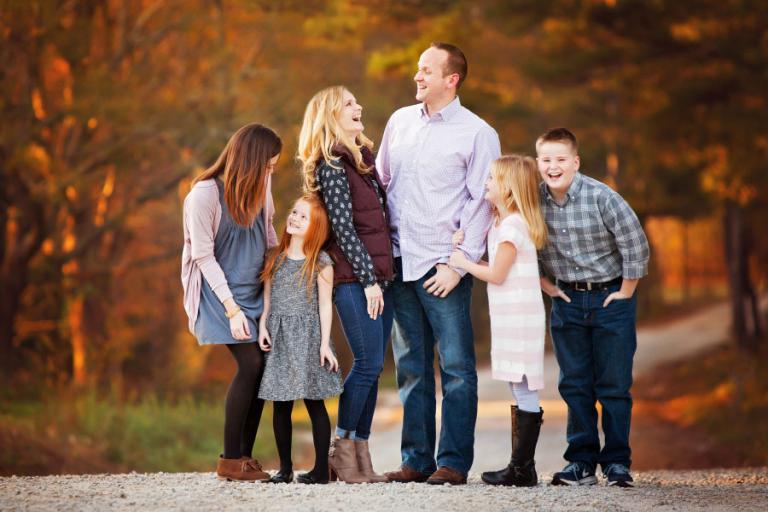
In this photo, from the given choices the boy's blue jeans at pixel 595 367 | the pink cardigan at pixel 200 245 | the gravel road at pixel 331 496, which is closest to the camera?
the gravel road at pixel 331 496

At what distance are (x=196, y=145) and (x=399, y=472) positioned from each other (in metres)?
8.18

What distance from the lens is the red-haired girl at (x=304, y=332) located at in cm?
519

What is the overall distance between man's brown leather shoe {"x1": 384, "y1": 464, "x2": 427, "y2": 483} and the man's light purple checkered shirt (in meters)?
1.01

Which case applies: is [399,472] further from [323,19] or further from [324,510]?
[323,19]

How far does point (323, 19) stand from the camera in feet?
42.6

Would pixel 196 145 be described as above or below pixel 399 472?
above

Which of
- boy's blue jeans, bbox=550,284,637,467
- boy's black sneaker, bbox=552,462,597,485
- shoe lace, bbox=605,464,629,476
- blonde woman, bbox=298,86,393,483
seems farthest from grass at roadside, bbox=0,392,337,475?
shoe lace, bbox=605,464,629,476

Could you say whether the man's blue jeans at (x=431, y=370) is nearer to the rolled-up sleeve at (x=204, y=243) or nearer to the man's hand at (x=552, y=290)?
the man's hand at (x=552, y=290)

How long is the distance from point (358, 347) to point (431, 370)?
548mm

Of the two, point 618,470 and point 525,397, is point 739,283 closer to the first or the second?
point 618,470

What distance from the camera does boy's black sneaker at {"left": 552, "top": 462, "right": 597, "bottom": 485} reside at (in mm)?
5539

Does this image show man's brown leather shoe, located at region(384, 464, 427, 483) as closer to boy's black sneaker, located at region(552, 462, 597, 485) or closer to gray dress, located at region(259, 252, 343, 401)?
gray dress, located at region(259, 252, 343, 401)

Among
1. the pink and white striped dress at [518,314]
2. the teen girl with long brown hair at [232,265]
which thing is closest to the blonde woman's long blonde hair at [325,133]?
the teen girl with long brown hair at [232,265]

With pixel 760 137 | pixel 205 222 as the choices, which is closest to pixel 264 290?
pixel 205 222
